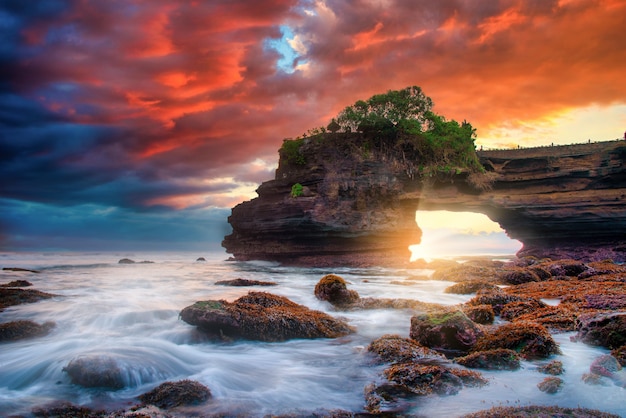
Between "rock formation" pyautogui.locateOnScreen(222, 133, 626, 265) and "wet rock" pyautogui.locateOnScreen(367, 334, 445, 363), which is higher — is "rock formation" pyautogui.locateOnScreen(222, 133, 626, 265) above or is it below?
above

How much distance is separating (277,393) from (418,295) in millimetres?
8123

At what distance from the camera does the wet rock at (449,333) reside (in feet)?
17.8

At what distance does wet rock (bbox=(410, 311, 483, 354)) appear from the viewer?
5.43 m

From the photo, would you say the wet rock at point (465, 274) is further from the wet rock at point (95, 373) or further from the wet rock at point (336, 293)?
the wet rock at point (95, 373)

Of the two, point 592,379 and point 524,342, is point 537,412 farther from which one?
point 524,342

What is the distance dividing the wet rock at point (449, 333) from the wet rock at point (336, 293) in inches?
149

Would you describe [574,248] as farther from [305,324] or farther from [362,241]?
[305,324]

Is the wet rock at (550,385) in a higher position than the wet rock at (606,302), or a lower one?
lower

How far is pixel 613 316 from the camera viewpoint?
5.52 m

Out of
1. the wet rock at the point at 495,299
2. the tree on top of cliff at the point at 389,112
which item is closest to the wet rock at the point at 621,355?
the wet rock at the point at 495,299

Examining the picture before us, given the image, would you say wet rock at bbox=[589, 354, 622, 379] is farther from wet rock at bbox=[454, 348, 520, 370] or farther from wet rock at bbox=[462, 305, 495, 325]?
wet rock at bbox=[462, 305, 495, 325]

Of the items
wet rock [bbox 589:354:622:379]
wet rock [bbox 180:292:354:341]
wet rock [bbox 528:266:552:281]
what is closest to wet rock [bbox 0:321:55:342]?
wet rock [bbox 180:292:354:341]

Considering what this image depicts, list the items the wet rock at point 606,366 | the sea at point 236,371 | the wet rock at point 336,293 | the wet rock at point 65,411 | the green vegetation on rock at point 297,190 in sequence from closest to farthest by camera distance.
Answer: the wet rock at point 65,411 → the sea at point 236,371 → the wet rock at point 606,366 → the wet rock at point 336,293 → the green vegetation on rock at point 297,190

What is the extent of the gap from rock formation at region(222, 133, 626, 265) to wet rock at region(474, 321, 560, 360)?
22291 mm
